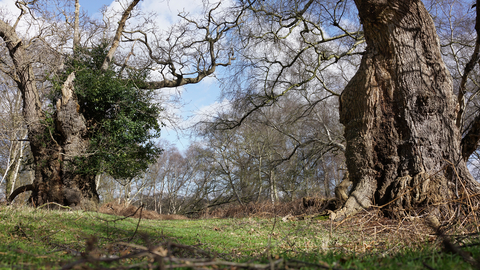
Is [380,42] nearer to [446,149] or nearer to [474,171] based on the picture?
[446,149]

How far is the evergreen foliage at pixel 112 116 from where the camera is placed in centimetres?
1150

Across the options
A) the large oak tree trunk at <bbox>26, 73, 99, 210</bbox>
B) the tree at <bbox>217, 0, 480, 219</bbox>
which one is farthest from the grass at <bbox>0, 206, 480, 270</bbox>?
the large oak tree trunk at <bbox>26, 73, 99, 210</bbox>

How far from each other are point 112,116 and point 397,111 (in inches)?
424

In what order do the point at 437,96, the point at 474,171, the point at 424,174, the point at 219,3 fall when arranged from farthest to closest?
1. the point at 474,171
2. the point at 219,3
3. the point at 437,96
4. the point at 424,174

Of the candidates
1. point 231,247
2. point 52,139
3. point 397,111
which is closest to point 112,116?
point 52,139

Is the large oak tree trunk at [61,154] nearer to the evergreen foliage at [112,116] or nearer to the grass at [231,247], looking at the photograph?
the evergreen foliage at [112,116]

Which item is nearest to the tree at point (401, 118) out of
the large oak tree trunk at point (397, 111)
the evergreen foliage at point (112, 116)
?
the large oak tree trunk at point (397, 111)

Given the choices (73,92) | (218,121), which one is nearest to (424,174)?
(218,121)

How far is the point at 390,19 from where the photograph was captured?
6914mm

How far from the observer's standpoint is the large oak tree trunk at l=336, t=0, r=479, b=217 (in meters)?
6.37

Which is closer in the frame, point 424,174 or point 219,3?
point 424,174

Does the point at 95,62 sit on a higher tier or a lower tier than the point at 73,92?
higher

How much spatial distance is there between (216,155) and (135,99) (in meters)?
11.4

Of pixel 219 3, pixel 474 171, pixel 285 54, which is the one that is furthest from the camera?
pixel 474 171
